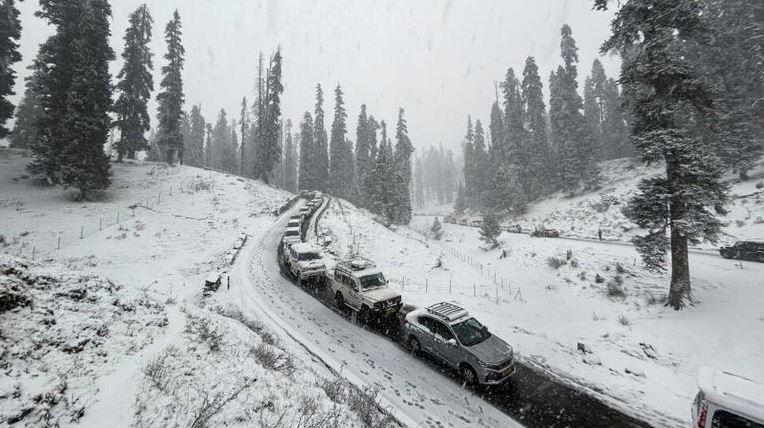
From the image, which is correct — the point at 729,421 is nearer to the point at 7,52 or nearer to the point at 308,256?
the point at 308,256

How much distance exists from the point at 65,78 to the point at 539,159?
191ft

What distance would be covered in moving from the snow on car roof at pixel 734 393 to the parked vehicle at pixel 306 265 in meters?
14.9

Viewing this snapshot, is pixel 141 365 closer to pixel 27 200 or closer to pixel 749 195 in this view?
pixel 27 200

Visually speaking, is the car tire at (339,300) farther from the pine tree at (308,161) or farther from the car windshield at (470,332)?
the pine tree at (308,161)

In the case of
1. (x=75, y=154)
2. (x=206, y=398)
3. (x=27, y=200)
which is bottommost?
(x=206, y=398)

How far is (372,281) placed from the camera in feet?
46.9

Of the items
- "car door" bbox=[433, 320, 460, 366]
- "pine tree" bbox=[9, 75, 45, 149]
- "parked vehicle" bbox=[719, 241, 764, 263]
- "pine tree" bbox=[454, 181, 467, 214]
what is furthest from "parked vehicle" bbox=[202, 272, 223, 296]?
"pine tree" bbox=[454, 181, 467, 214]

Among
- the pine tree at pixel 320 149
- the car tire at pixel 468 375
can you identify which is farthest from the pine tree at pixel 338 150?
the car tire at pixel 468 375

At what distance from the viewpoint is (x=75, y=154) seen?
83.3 feet

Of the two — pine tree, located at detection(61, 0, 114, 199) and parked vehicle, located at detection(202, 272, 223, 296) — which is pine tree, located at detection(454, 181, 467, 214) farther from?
parked vehicle, located at detection(202, 272, 223, 296)

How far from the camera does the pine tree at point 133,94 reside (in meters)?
36.3

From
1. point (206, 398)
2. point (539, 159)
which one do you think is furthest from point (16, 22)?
point (539, 159)

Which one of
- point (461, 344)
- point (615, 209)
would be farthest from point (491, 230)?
point (461, 344)

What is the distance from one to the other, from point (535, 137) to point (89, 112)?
55.7 m
